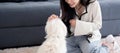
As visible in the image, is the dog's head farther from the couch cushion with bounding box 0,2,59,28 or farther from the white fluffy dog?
the couch cushion with bounding box 0,2,59,28

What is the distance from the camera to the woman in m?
1.47

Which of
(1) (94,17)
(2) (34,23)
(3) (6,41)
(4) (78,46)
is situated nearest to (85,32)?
(1) (94,17)

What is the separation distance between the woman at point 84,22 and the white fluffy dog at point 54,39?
309mm

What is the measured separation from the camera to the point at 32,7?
1.99m

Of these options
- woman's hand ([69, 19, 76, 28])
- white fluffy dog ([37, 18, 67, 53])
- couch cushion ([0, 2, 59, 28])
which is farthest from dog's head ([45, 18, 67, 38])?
couch cushion ([0, 2, 59, 28])

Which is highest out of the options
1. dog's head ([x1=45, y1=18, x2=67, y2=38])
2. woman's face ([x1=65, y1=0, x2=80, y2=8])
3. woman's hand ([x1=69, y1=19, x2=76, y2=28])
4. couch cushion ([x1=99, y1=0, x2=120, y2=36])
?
woman's face ([x1=65, y1=0, x2=80, y2=8])

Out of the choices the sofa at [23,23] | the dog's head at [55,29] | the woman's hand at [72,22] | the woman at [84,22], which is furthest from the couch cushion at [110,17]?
the dog's head at [55,29]

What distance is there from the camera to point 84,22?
1.47 m

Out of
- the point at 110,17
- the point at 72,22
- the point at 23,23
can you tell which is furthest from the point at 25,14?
the point at 110,17

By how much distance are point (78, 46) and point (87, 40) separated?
11 centimetres

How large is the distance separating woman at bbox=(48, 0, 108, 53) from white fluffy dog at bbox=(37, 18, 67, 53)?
1.01 feet

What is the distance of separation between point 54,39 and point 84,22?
42 centimetres

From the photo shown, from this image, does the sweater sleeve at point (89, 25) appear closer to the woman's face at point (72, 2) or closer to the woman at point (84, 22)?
the woman at point (84, 22)

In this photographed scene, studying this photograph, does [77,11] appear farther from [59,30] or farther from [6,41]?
[6,41]
